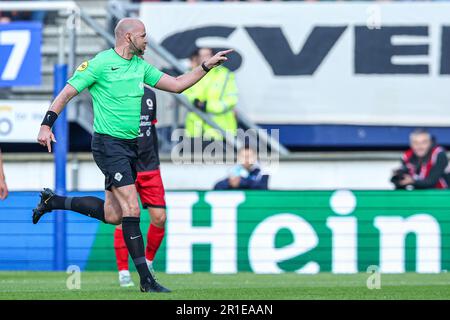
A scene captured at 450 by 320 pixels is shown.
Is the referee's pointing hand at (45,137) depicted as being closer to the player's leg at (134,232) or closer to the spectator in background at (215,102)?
the player's leg at (134,232)

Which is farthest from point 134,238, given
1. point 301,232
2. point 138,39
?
point 301,232

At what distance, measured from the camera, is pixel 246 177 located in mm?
16375

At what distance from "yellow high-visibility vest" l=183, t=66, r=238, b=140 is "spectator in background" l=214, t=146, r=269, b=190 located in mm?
1063

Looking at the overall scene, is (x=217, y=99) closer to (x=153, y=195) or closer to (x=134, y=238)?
(x=153, y=195)

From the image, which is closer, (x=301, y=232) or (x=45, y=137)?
(x=45, y=137)

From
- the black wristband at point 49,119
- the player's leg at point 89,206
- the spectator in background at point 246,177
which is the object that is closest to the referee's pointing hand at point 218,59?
the black wristband at point 49,119

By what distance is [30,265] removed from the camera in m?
15.9

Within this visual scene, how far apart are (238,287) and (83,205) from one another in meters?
1.71

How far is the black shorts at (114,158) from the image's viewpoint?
10750mm

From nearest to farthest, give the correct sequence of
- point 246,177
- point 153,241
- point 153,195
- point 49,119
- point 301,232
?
point 49,119, point 153,195, point 153,241, point 301,232, point 246,177

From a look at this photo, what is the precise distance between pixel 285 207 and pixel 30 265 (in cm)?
323

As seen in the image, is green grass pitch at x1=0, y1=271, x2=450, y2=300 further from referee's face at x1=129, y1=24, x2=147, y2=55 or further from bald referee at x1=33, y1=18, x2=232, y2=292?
referee's face at x1=129, y1=24, x2=147, y2=55

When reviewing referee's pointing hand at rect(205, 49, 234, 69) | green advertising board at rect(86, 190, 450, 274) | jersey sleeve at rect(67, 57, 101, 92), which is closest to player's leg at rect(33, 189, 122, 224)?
jersey sleeve at rect(67, 57, 101, 92)
